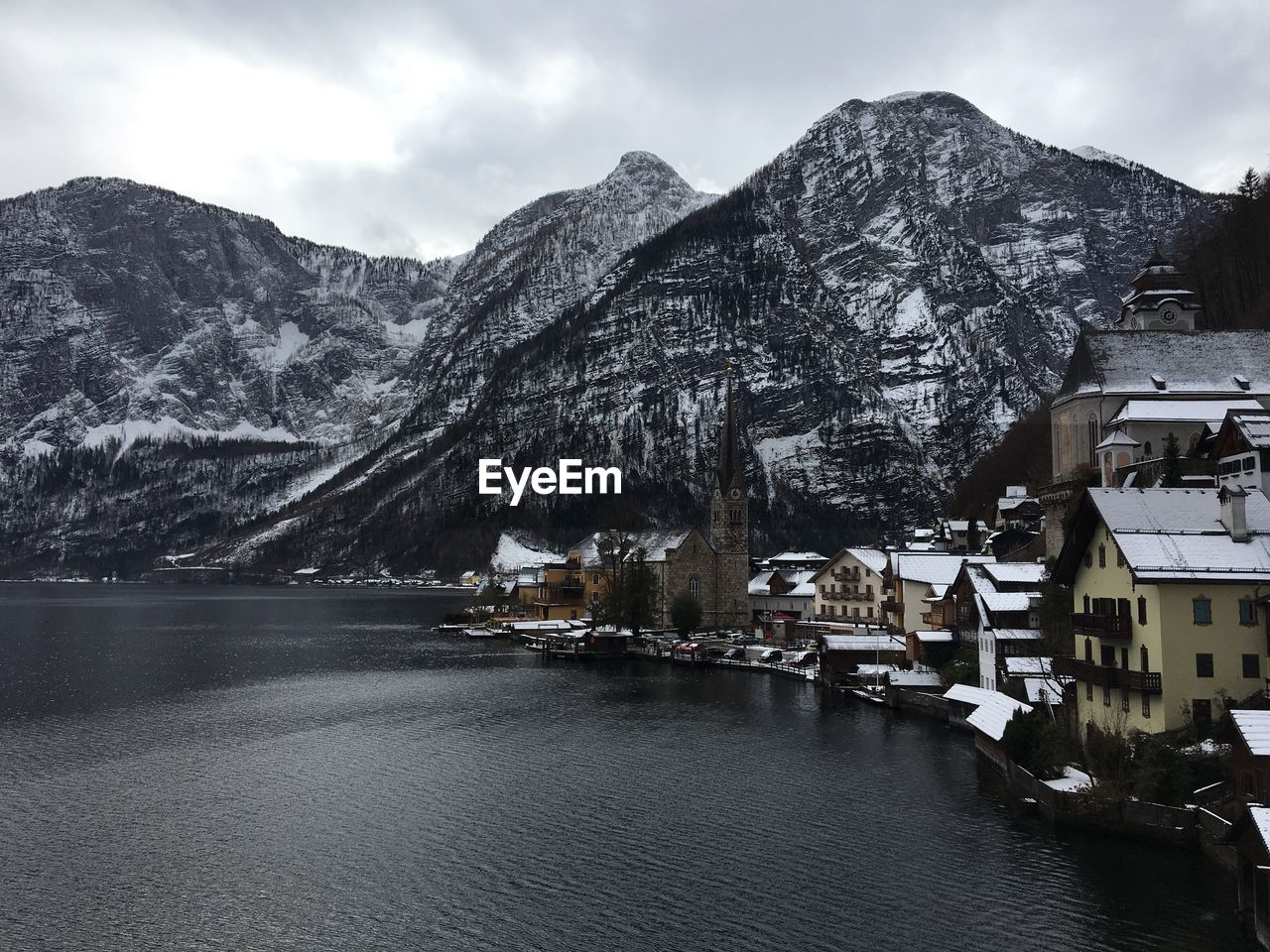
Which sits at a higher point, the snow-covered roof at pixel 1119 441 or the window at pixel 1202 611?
the snow-covered roof at pixel 1119 441

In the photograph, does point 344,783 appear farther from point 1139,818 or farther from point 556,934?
point 1139,818

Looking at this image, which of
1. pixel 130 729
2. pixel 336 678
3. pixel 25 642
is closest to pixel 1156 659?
pixel 130 729

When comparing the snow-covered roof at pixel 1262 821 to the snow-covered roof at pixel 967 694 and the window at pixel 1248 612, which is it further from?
the snow-covered roof at pixel 967 694

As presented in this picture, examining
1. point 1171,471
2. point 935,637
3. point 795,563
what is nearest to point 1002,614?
point 1171,471

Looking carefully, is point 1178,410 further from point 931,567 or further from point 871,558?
point 871,558

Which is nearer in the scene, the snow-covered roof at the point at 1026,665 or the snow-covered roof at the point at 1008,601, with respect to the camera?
the snow-covered roof at the point at 1026,665

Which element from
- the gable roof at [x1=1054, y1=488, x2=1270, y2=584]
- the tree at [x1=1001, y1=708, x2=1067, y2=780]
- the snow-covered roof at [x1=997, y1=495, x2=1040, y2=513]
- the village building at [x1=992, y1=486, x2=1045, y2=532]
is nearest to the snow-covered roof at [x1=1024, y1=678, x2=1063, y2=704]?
A: the tree at [x1=1001, y1=708, x2=1067, y2=780]

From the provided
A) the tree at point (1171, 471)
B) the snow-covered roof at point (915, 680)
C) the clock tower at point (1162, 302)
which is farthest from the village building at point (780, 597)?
the tree at point (1171, 471)
